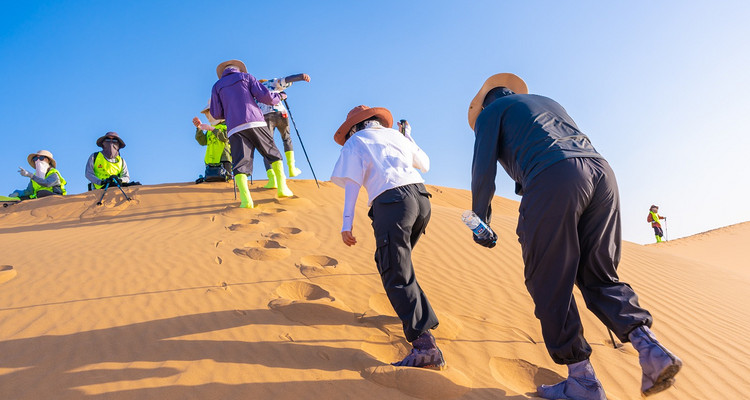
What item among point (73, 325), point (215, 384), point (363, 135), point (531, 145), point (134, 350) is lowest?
point (215, 384)

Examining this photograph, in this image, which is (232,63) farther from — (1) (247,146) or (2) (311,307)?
(2) (311,307)

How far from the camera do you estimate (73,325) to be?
3.25 meters

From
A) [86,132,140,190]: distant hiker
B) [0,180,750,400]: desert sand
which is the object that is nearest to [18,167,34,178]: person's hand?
[86,132,140,190]: distant hiker

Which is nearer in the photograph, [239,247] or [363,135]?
[363,135]

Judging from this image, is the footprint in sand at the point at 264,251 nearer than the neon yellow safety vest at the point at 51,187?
Yes

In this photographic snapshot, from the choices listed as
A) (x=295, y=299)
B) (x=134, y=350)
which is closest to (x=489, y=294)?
(x=295, y=299)

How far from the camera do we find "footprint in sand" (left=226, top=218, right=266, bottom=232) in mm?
5832

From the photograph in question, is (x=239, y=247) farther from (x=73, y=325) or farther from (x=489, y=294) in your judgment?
→ (x=489, y=294)

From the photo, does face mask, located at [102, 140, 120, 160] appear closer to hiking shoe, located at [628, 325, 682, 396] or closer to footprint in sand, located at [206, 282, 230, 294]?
footprint in sand, located at [206, 282, 230, 294]

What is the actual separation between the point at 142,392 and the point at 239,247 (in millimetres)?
2787

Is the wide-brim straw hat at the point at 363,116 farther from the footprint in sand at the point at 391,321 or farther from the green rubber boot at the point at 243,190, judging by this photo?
the green rubber boot at the point at 243,190

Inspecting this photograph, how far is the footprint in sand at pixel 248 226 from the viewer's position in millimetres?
5832

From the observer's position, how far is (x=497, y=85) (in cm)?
293

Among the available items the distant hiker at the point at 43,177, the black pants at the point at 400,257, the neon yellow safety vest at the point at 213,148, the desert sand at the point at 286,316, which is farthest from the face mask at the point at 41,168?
the black pants at the point at 400,257
